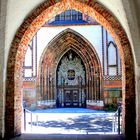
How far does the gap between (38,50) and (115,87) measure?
5694 millimetres

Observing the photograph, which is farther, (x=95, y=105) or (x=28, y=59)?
(x=28, y=59)

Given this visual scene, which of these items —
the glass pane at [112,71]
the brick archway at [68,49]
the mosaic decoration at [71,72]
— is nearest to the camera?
the glass pane at [112,71]

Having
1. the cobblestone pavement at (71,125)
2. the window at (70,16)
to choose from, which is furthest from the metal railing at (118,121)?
the window at (70,16)

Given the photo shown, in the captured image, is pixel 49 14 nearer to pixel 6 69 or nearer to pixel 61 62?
pixel 6 69

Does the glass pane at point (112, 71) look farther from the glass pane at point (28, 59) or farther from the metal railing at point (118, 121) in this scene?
the metal railing at point (118, 121)

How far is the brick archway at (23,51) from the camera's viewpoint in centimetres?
757

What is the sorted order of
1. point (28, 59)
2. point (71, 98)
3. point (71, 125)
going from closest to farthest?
point (71, 125), point (28, 59), point (71, 98)

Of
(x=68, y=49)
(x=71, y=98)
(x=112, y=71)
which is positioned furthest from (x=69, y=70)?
(x=112, y=71)

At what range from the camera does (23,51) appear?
8.46m

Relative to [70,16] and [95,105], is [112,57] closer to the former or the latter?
[95,105]

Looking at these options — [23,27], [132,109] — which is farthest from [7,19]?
[132,109]

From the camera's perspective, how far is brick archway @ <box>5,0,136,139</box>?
7.57 metres

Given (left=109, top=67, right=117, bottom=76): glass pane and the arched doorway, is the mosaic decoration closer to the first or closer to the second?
the arched doorway

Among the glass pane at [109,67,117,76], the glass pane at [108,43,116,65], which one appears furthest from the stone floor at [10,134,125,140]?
the glass pane at [108,43,116,65]
